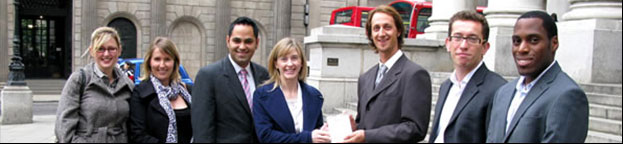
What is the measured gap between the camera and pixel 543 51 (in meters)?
2.34

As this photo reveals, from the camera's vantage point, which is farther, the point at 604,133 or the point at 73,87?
the point at 604,133

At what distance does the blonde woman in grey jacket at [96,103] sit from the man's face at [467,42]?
237cm

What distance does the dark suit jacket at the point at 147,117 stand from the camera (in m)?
3.57

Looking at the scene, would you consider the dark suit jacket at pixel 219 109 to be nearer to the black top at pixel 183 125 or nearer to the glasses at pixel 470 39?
the black top at pixel 183 125

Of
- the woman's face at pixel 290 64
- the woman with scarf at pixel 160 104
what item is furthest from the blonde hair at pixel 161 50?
the woman's face at pixel 290 64

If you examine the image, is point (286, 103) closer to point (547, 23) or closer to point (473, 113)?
point (473, 113)

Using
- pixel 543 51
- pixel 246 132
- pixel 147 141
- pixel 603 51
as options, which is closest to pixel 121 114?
pixel 147 141

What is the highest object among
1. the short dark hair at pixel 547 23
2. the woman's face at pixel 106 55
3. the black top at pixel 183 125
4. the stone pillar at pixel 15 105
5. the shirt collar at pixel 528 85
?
the short dark hair at pixel 547 23

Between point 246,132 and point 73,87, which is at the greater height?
point 73,87

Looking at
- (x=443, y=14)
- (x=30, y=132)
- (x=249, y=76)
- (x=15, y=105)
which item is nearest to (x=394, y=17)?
(x=249, y=76)

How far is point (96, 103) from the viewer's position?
3424 millimetres

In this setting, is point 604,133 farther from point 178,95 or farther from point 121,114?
point 121,114

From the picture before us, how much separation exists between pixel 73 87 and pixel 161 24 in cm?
1924

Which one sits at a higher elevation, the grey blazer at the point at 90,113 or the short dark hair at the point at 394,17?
the short dark hair at the point at 394,17
